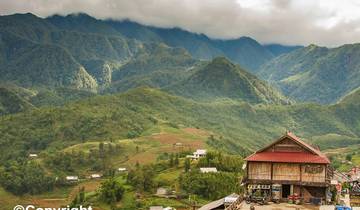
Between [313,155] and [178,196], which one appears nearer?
[313,155]

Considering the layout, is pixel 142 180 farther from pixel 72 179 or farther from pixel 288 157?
pixel 288 157

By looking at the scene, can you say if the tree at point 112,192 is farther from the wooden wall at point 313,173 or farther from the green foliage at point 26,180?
the wooden wall at point 313,173

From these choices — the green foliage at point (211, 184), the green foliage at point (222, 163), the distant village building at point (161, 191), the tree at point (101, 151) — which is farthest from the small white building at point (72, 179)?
the green foliage at point (211, 184)

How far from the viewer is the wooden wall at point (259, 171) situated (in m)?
51.8

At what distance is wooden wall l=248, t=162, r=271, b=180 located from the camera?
170ft

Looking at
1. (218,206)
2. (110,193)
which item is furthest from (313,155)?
(110,193)

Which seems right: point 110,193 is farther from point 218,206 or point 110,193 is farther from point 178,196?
point 218,206

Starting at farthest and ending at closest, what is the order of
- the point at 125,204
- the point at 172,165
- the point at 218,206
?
the point at 172,165
the point at 125,204
the point at 218,206

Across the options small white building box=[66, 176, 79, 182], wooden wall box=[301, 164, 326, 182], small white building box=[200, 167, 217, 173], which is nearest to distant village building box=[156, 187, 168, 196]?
small white building box=[200, 167, 217, 173]

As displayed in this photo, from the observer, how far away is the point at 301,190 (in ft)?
170

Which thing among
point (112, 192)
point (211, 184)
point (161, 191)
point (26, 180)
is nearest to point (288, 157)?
point (211, 184)

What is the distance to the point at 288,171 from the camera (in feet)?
168

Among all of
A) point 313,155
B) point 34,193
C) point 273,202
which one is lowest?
point 34,193

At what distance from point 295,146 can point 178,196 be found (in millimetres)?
64467
